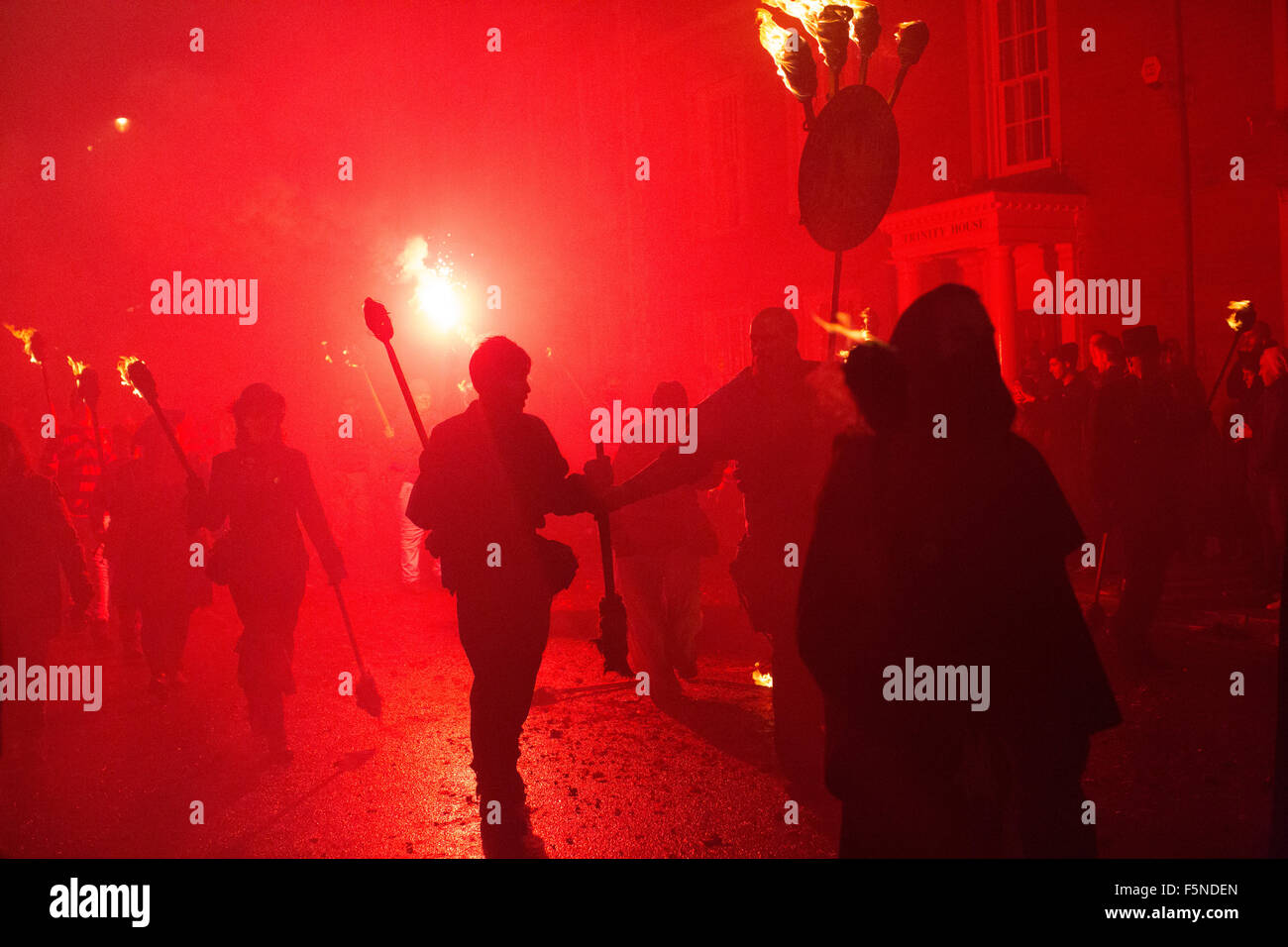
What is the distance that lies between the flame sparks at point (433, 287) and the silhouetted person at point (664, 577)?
17.3 meters

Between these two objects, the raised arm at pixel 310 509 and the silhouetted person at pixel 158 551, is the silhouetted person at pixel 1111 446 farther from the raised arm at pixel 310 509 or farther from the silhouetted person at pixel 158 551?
the silhouetted person at pixel 158 551

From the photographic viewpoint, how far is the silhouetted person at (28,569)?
754 cm

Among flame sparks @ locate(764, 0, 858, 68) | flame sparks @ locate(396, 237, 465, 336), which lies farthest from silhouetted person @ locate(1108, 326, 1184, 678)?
flame sparks @ locate(396, 237, 465, 336)

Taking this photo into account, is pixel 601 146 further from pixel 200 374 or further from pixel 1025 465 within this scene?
pixel 1025 465

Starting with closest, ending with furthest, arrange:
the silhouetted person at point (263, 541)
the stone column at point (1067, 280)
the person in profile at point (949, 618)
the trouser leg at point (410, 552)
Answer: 1. the person in profile at point (949, 618)
2. the silhouetted person at point (263, 541)
3. the trouser leg at point (410, 552)
4. the stone column at point (1067, 280)

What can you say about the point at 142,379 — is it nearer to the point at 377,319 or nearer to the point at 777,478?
the point at 377,319

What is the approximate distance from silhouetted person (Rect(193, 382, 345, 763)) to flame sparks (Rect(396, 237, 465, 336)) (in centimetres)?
1768

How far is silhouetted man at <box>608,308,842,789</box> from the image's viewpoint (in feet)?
19.7

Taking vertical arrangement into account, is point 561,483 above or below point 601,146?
below

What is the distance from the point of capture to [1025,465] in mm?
3268

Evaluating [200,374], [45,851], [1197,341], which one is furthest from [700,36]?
[45,851]

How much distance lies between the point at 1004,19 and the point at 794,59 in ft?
43.6

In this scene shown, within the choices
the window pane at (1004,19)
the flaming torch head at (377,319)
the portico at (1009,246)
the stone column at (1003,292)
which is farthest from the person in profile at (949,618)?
the window pane at (1004,19)
